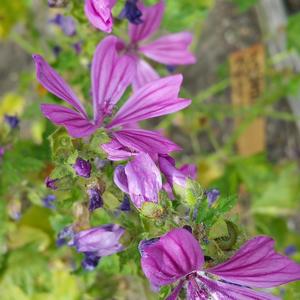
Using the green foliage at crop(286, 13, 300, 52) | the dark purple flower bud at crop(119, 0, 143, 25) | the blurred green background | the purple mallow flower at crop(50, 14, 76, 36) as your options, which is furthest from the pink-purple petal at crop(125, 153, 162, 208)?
the green foliage at crop(286, 13, 300, 52)

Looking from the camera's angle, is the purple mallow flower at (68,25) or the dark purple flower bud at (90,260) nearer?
the dark purple flower bud at (90,260)

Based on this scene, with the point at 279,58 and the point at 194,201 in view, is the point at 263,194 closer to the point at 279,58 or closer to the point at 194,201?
the point at 279,58

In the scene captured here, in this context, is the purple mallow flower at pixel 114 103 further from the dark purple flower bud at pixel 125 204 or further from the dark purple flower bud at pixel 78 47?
the dark purple flower bud at pixel 78 47

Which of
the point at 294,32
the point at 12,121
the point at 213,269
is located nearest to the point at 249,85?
the point at 294,32

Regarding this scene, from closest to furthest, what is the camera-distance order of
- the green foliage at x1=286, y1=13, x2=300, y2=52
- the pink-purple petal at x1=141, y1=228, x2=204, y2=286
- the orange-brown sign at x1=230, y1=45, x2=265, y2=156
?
the pink-purple petal at x1=141, y1=228, x2=204, y2=286 < the green foliage at x1=286, y1=13, x2=300, y2=52 < the orange-brown sign at x1=230, y1=45, x2=265, y2=156

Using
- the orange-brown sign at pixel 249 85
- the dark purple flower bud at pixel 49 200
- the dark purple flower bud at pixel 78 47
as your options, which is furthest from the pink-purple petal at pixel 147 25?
the orange-brown sign at pixel 249 85

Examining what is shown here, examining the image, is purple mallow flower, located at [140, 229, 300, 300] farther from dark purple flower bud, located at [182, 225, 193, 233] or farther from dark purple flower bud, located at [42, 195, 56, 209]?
dark purple flower bud, located at [42, 195, 56, 209]
